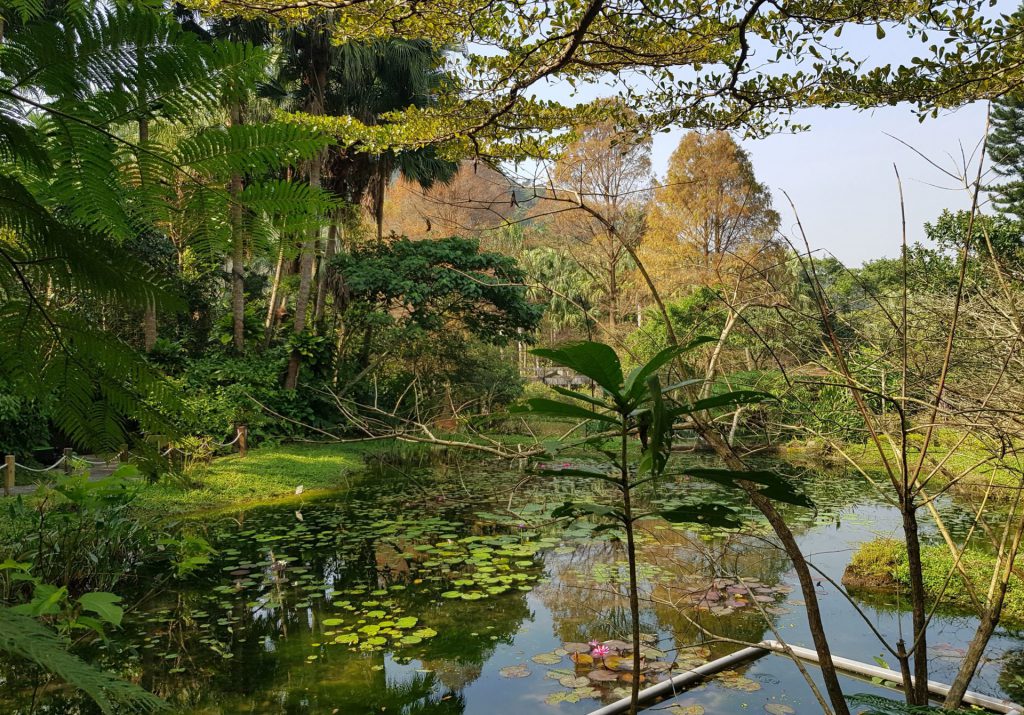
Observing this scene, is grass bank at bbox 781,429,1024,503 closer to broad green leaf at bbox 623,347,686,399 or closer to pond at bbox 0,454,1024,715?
pond at bbox 0,454,1024,715

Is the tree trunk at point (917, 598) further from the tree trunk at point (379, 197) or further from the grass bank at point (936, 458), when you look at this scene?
the tree trunk at point (379, 197)

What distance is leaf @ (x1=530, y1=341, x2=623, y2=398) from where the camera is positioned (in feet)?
3.14

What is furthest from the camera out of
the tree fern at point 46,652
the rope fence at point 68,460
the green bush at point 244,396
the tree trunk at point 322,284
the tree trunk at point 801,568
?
the tree trunk at point 322,284

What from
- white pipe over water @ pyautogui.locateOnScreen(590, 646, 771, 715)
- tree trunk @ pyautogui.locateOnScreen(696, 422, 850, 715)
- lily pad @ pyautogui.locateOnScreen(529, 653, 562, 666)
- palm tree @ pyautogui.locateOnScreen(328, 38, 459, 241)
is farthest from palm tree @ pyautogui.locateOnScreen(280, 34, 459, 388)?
tree trunk @ pyautogui.locateOnScreen(696, 422, 850, 715)

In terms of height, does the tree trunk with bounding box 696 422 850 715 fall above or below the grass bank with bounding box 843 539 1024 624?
above

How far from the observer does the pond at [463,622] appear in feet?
10.9

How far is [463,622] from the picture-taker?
A: 4.29 metres

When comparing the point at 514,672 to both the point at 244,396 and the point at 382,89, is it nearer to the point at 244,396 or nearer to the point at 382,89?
the point at 244,396

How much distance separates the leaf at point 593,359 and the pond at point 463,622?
113 cm

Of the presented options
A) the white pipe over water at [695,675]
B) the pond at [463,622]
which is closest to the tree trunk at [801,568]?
the pond at [463,622]

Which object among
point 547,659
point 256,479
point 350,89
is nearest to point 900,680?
point 547,659

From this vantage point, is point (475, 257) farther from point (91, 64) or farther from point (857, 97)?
point (91, 64)

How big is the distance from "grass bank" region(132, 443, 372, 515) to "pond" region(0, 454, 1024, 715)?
0.48m

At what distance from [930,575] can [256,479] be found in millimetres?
6734
